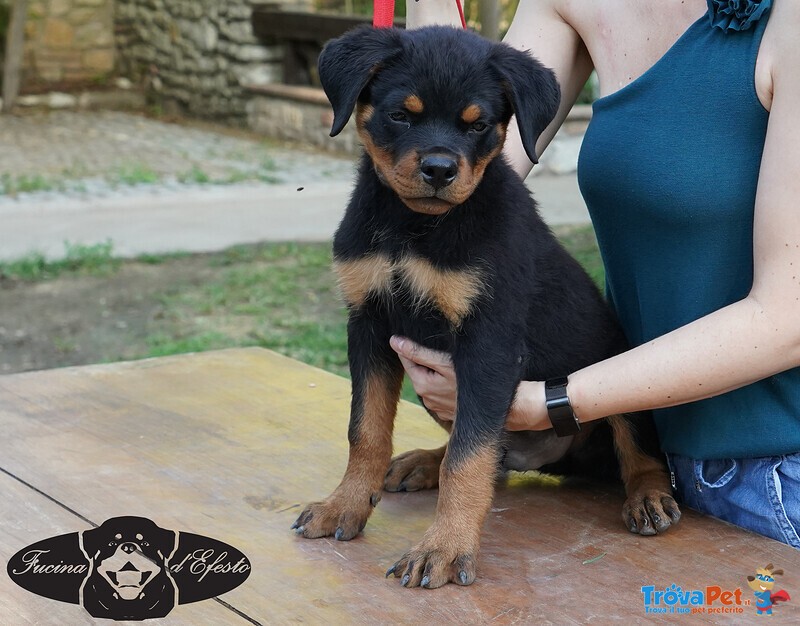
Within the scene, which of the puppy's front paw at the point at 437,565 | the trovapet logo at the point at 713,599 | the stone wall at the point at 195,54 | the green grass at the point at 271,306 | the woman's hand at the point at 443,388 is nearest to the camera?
the trovapet logo at the point at 713,599

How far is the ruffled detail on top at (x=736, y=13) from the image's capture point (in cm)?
213

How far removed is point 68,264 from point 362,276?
223 inches

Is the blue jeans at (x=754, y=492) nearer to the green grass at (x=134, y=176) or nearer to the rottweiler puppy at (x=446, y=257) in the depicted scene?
the rottweiler puppy at (x=446, y=257)

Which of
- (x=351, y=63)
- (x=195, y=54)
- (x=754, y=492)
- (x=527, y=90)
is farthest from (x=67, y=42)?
(x=754, y=492)

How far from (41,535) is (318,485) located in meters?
0.63

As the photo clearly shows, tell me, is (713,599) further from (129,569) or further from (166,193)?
(166,193)

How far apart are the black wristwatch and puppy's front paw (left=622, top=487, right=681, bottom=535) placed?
0.20 m

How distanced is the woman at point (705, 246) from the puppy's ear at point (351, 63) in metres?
0.51

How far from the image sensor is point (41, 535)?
210cm

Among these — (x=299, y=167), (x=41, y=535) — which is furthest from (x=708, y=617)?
(x=299, y=167)

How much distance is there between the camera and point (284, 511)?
2305 millimetres

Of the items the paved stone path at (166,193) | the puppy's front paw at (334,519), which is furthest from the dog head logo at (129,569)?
the paved stone path at (166,193)

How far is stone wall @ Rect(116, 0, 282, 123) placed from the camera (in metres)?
12.4

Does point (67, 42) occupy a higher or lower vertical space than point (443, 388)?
lower
